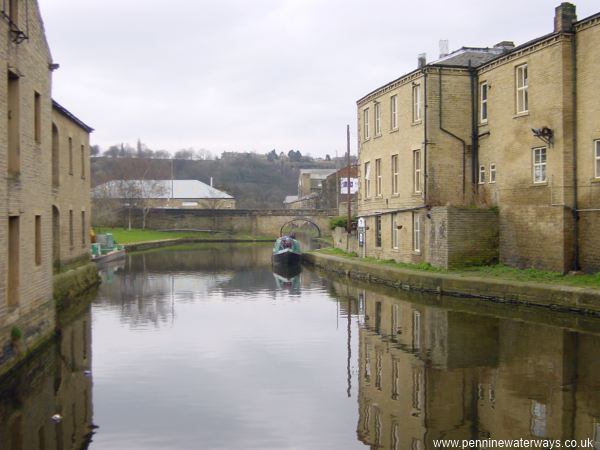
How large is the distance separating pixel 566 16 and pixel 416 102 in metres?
7.07

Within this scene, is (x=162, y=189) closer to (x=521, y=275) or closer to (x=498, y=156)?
(x=498, y=156)

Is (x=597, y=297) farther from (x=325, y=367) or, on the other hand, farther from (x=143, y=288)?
(x=143, y=288)

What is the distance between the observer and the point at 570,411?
8445 mm

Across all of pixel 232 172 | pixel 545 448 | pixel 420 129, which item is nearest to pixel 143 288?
pixel 420 129

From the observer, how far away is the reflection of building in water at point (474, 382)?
7949 mm

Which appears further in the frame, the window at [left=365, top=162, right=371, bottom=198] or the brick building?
the window at [left=365, top=162, right=371, bottom=198]

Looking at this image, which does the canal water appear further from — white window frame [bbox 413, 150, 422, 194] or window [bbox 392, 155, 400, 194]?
window [bbox 392, 155, 400, 194]

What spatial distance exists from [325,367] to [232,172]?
386ft

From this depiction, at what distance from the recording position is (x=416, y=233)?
2500 centimetres

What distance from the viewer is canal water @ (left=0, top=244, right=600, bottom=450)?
8.00 m

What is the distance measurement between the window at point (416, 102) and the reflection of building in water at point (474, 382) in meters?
11.3

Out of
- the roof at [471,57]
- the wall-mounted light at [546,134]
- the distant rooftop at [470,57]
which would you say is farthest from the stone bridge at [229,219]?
the wall-mounted light at [546,134]

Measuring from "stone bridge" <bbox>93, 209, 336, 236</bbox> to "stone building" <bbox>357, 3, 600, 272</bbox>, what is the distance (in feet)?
118

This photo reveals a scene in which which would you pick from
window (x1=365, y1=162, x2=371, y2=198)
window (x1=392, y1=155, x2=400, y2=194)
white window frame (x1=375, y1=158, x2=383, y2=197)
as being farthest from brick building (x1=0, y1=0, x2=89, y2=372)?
window (x1=365, y1=162, x2=371, y2=198)
